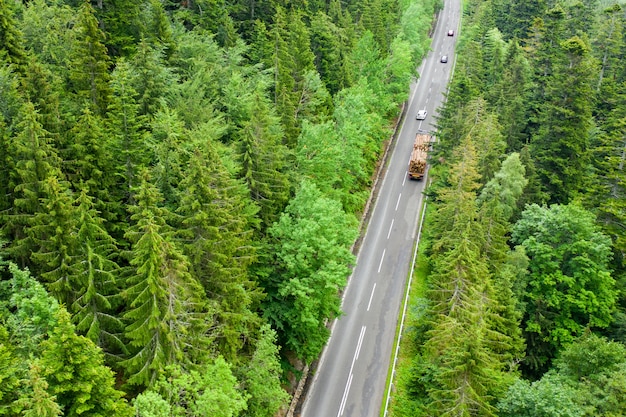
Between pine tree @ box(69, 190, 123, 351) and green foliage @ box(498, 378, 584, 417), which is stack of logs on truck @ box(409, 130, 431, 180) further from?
pine tree @ box(69, 190, 123, 351)

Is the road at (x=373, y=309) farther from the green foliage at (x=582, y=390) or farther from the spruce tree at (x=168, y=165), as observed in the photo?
the spruce tree at (x=168, y=165)

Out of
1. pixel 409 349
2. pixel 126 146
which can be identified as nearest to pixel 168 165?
pixel 126 146

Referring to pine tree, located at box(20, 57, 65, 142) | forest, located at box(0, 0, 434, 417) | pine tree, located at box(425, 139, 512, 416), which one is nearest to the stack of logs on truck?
forest, located at box(0, 0, 434, 417)

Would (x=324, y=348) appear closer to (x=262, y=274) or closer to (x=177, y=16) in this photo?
(x=262, y=274)

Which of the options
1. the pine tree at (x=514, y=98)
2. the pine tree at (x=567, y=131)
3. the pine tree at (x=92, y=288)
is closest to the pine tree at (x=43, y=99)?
the pine tree at (x=92, y=288)

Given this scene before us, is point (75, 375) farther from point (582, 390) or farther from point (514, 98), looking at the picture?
point (514, 98)
